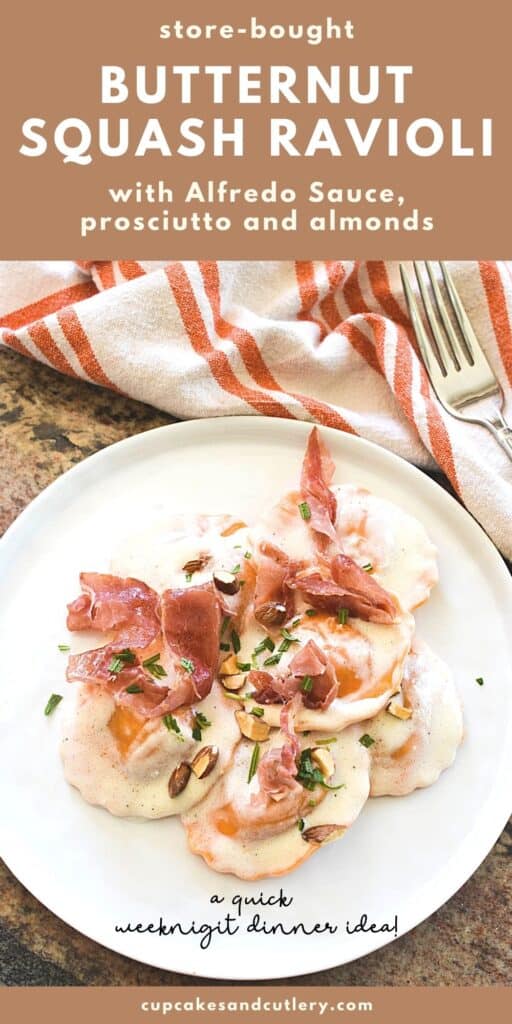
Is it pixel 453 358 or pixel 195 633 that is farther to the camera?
pixel 453 358

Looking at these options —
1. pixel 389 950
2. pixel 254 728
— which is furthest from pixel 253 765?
pixel 389 950

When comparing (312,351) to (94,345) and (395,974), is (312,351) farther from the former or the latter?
(395,974)

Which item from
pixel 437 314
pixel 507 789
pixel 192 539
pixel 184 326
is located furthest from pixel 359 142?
pixel 507 789

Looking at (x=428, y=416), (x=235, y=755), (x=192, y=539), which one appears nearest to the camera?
(x=235, y=755)

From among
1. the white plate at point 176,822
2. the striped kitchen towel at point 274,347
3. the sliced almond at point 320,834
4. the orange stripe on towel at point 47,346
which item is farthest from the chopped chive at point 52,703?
the orange stripe on towel at point 47,346

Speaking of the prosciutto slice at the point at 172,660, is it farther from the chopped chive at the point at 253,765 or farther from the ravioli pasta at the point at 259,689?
the chopped chive at the point at 253,765

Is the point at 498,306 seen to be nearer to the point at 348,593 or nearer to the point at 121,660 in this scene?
the point at 348,593
